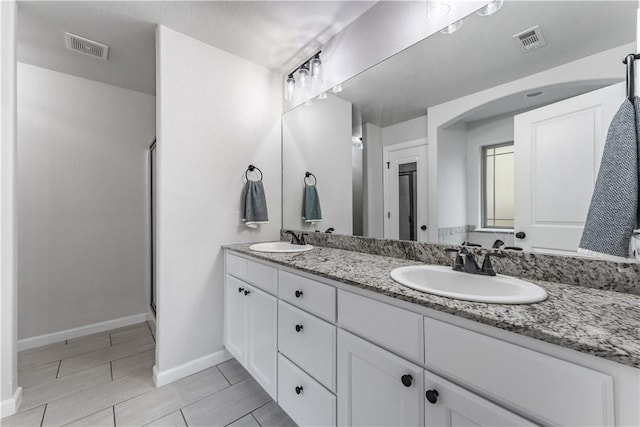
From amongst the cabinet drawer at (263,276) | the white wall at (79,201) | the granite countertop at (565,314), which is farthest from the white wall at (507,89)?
the white wall at (79,201)

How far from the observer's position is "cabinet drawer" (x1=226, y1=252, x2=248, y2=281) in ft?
5.74

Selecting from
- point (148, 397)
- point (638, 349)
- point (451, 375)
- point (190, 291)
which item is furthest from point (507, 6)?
point (148, 397)

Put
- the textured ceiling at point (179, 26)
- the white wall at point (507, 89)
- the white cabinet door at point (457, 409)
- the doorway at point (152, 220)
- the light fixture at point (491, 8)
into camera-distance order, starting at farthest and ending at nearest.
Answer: the doorway at point (152, 220), the textured ceiling at point (179, 26), the light fixture at point (491, 8), the white wall at point (507, 89), the white cabinet door at point (457, 409)

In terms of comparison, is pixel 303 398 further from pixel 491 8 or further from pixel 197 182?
pixel 491 8

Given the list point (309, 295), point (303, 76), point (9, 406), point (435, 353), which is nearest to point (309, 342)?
point (309, 295)

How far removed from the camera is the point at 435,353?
30.5 inches

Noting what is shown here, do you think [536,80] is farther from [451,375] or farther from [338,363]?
[338,363]

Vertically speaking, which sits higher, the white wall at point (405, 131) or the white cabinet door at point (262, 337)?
the white wall at point (405, 131)

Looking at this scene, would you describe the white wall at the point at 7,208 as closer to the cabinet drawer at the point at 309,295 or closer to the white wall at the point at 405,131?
the cabinet drawer at the point at 309,295

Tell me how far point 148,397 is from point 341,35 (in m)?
2.70

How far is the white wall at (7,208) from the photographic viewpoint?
1.50m

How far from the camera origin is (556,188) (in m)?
1.00

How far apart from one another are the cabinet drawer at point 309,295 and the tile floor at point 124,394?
0.73 metres

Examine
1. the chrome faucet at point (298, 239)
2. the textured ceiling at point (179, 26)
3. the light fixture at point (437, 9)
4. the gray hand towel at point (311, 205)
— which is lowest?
the chrome faucet at point (298, 239)
